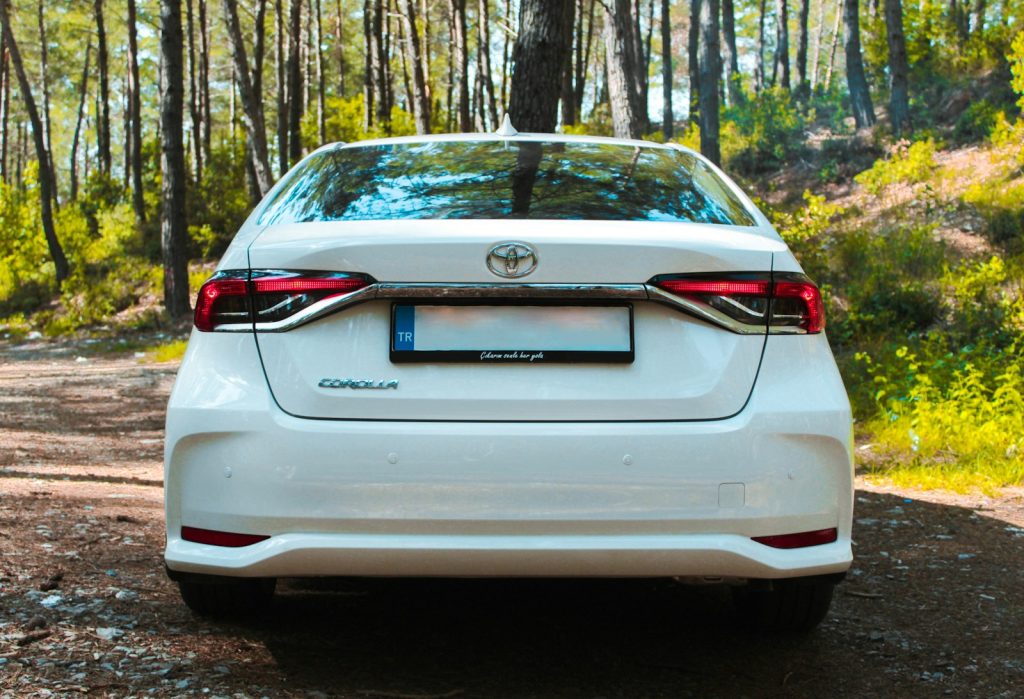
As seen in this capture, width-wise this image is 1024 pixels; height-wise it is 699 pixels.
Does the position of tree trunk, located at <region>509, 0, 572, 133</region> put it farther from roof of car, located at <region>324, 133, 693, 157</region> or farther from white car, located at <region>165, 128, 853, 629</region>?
white car, located at <region>165, 128, 853, 629</region>

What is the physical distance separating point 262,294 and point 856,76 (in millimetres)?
28303

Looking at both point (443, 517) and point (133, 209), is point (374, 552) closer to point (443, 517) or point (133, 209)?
point (443, 517)

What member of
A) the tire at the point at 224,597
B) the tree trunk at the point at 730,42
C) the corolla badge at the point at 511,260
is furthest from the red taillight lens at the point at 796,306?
the tree trunk at the point at 730,42

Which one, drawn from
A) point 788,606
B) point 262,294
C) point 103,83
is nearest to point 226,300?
point 262,294

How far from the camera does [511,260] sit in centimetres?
294

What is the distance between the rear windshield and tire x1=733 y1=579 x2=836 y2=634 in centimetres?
122

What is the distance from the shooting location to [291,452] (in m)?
2.92

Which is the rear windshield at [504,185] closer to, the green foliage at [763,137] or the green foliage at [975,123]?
the green foliage at [975,123]

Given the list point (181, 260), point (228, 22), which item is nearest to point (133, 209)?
point (228, 22)

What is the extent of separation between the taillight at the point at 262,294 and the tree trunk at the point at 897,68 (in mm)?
21373

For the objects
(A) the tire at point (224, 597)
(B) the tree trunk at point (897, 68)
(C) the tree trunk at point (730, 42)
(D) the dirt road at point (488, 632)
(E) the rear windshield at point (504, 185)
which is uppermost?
(C) the tree trunk at point (730, 42)

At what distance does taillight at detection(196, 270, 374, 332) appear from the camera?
2.96 metres

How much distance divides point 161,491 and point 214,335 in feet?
11.4

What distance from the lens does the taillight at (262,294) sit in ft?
9.71
